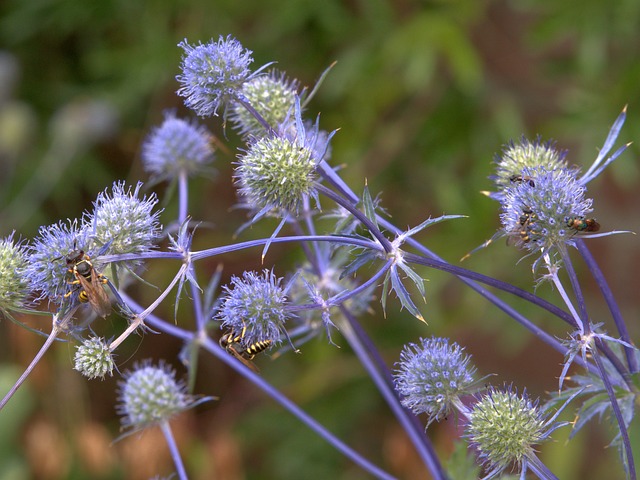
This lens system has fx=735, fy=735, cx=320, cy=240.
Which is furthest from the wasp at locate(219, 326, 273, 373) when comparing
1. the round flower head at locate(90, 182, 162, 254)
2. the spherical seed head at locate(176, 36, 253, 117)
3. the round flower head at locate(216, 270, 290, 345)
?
the spherical seed head at locate(176, 36, 253, 117)

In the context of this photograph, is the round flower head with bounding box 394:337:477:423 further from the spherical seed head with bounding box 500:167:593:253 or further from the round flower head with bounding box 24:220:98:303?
the round flower head with bounding box 24:220:98:303

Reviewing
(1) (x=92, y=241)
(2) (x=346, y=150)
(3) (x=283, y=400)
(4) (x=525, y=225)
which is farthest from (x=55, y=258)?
(2) (x=346, y=150)

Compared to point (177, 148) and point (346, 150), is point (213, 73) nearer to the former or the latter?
point (177, 148)

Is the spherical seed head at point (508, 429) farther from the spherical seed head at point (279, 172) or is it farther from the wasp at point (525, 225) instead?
the spherical seed head at point (279, 172)

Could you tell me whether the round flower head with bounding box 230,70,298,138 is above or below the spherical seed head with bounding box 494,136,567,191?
above

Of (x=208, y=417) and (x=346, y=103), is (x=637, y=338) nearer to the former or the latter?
(x=346, y=103)

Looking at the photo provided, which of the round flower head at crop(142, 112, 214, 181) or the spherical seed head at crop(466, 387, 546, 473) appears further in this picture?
the round flower head at crop(142, 112, 214, 181)

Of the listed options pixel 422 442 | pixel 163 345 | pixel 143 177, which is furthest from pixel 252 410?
pixel 422 442
